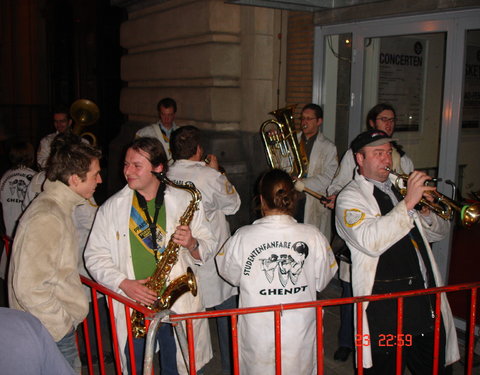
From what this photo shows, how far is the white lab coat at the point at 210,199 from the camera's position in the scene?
436 cm

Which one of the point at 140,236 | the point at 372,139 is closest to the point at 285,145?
the point at 372,139

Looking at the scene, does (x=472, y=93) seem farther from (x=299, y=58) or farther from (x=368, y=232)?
(x=368, y=232)

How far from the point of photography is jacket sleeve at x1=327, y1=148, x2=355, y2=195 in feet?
17.4

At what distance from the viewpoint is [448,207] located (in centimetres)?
346

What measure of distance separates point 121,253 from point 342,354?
8.29 ft

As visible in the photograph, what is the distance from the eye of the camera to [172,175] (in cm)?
434

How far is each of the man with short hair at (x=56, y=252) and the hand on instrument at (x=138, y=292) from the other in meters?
0.28

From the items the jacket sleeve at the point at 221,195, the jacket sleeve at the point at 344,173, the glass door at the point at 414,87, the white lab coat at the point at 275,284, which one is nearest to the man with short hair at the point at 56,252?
the white lab coat at the point at 275,284

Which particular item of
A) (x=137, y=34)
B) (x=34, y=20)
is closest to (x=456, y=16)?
(x=137, y=34)

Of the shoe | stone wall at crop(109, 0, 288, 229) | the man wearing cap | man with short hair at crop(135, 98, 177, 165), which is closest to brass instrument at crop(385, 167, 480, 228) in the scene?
the man wearing cap

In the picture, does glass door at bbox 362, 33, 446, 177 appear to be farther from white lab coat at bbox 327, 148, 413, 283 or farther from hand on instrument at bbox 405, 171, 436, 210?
hand on instrument at bbox 405, 171, 436, 210

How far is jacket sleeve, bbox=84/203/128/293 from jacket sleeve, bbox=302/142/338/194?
3301 mm

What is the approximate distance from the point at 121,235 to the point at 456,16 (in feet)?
13.7

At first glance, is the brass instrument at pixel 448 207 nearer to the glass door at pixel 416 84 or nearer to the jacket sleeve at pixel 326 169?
the glass door at pixel 416 84
